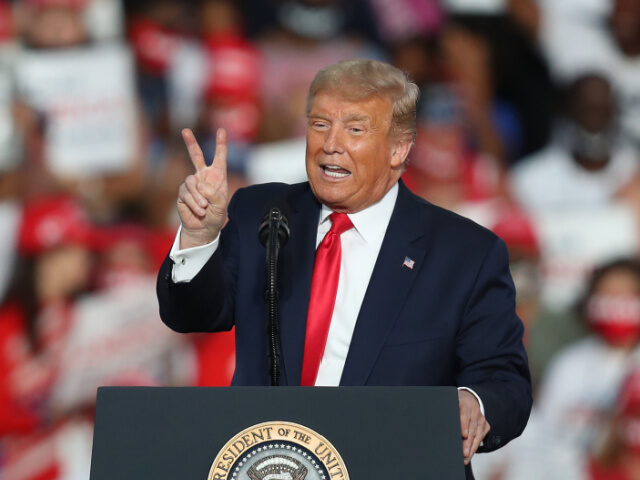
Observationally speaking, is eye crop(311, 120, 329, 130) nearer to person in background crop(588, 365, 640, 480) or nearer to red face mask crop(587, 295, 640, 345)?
red face mask crop(587, 295, 640, 345)

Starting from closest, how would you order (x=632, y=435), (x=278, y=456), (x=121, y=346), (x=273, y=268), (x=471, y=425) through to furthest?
(x=278, y=456), (x=471, y=425), (x=273, y=268), (x=632, y=435), (x=121, y=346)

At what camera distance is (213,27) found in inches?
210

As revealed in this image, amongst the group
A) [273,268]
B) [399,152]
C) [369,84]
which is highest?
[369,84]

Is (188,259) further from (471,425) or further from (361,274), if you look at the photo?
(471,425)

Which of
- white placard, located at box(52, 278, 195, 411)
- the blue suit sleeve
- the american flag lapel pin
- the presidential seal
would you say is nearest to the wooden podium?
the presidential seal

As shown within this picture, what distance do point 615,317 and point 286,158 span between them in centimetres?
208

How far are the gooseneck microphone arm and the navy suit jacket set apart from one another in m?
0.16

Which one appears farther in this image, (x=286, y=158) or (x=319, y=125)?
(x=286, y=158)

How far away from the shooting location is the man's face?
205 centimetres

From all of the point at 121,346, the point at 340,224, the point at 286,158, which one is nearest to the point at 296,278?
the point at 340,224

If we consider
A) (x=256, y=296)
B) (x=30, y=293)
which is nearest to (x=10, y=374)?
(x=30, y=293)

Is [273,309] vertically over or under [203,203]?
under

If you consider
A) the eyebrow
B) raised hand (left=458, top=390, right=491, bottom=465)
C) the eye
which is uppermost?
the eyebrow

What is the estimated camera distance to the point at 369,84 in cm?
206
